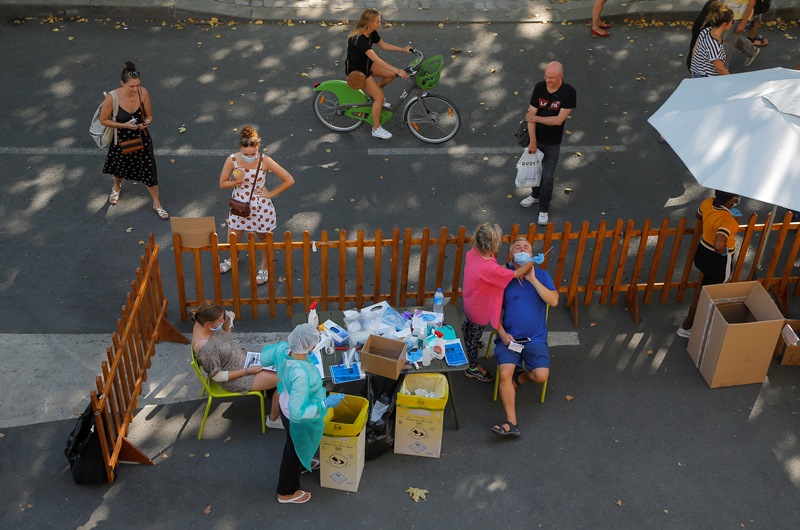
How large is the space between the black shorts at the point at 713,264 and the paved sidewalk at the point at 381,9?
7.03m

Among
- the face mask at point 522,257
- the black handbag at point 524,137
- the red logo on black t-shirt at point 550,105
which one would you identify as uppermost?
the red logo on black t-shirt at point 550,105

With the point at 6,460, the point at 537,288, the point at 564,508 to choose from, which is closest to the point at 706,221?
the point at 537,288

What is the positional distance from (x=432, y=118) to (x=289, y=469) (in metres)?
6.04

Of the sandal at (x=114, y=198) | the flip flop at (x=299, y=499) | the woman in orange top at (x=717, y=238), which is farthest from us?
the sandal at (x=114, y=198)

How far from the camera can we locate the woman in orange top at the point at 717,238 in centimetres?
812

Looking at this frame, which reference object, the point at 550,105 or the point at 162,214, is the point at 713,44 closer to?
the point at 550,105

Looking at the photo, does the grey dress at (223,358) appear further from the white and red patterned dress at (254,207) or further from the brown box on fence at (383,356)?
the white and red patterned dress at (254,207)

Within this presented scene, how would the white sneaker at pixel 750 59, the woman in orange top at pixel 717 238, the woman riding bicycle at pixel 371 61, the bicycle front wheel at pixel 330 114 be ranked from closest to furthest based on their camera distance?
the woman in orange top at pixel 717 238 < the woman riding bicycle at pixel 371 61 < the bicycle front wheel at pixel 330 114 < the white sneaker at pixel 750 59

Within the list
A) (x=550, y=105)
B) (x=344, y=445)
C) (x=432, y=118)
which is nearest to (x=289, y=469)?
(x=344, y=445)

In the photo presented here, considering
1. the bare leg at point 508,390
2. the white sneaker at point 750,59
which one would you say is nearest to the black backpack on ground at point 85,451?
the bare leg at point 508,390

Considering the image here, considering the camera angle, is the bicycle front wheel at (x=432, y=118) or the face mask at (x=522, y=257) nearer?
the face mask at (x=522, y=257)

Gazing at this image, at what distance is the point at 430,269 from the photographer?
9.33m

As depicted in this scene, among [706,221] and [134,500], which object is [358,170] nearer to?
[706,221]

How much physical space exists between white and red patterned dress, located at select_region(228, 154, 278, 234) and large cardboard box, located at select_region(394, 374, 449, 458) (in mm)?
2494
